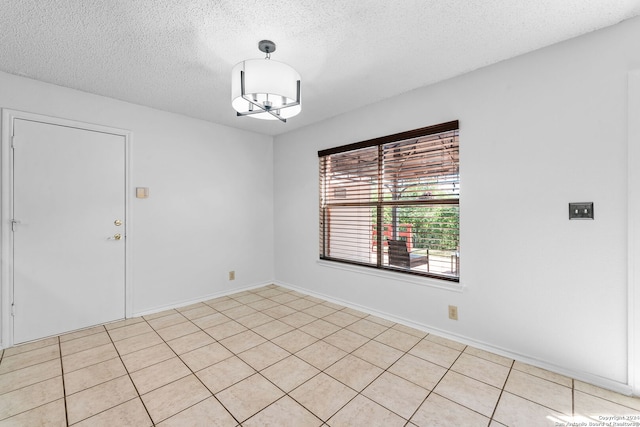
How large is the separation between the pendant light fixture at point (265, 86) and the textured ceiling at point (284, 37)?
257mm

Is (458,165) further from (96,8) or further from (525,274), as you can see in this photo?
(96,8)

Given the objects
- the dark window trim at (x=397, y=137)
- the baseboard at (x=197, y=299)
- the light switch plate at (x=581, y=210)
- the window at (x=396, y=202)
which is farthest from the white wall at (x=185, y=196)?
the light switch plate at (x=581, y=210)

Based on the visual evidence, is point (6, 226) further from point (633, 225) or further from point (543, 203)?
point (633, 225)

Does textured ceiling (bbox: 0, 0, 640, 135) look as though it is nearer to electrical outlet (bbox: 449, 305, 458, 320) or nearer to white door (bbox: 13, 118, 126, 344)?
white door (bbox: 13, 118, 126, 344)

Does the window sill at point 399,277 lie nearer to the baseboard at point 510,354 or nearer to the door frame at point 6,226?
the baseboard at point 510,354

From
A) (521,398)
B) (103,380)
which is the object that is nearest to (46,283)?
(103,380)

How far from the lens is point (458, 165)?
2656 millimetres

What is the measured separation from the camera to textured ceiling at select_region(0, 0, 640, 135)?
5.74ft

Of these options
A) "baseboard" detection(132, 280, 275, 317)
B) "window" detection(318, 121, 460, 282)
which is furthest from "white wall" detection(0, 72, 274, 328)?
"window" detection(318, 121, 460, 282)

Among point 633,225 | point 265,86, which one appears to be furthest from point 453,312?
point 265,86

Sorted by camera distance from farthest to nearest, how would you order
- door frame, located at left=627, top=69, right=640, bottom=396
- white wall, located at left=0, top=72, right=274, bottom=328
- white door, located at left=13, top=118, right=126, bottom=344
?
white wall, located at left=0, top=72, right=274, bottom=328, white door, located at left=13, top=118, right=126, bottom=344, door frame, located at left=627, top=69, right=640, bottom=396

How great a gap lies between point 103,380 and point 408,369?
2.28 m

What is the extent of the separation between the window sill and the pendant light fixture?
203 centimetres

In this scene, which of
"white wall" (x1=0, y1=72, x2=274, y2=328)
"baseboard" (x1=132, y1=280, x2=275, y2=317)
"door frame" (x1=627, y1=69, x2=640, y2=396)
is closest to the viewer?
"door frame" (x1=627, y1=69, x2=640, y2=396)
